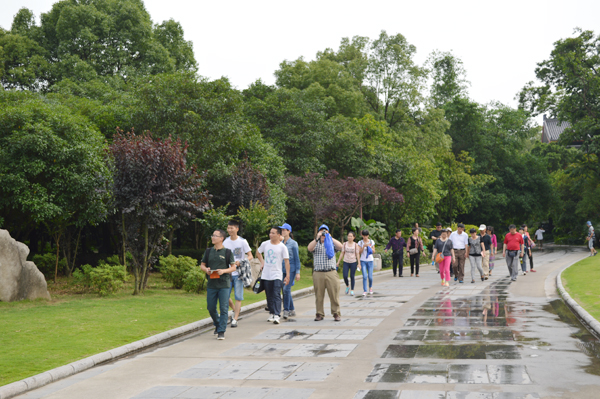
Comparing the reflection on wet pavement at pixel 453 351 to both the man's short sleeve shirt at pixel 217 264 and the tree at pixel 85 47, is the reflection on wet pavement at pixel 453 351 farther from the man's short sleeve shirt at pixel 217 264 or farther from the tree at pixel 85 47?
the tree at pixel 85 47

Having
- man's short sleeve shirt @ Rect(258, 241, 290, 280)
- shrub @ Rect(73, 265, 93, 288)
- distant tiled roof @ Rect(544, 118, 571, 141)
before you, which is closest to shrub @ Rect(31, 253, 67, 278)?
shrub @ Rect(73, 265, 93, 288)

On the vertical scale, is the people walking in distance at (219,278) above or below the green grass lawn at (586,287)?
above

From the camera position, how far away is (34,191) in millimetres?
15578

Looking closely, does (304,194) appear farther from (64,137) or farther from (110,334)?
(110,334)

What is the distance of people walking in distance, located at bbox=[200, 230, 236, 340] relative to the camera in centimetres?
924

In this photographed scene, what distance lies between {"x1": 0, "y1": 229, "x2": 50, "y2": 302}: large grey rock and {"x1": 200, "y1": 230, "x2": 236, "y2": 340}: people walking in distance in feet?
21.0

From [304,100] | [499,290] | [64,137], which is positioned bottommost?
[499,290]

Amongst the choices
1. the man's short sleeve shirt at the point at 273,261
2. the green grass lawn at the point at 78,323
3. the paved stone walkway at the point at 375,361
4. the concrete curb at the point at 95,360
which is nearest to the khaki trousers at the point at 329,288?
the paved stone walkway at the point at 375,361

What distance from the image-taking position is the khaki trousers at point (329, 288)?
428 inches

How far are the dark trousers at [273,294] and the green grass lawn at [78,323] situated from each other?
154 centimetres

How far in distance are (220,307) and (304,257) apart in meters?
16.0

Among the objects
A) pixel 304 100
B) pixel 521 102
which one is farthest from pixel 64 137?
pixel 521 102

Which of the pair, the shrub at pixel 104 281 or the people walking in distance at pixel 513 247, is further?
the people walking in distance at pixel 513 247

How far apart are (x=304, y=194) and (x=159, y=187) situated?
507 inches
